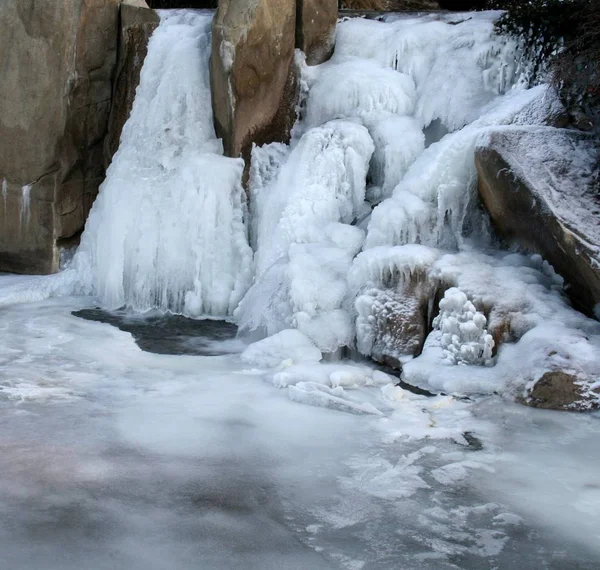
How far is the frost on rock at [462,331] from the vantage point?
538 cm

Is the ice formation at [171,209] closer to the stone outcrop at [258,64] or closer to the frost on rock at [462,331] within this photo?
the stone outcrop at [258,64]

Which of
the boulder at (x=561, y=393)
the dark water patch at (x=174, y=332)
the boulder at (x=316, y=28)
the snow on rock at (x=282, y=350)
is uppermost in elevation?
the boulder at (x=316, y=28)

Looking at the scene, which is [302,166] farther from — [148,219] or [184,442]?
[184,442]

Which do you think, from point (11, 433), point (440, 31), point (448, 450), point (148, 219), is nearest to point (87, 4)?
point (148, 219)

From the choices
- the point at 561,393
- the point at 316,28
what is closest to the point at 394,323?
the point at 561,393

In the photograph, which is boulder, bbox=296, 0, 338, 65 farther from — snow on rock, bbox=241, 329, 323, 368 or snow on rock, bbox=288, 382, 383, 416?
snow on rock, bbox=288, 382, 383, 416

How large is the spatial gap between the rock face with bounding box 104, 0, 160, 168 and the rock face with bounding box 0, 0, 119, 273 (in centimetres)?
11

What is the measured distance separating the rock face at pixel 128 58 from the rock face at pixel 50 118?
0.36 feet

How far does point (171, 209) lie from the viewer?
7.67 meters

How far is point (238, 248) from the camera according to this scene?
7488 mm

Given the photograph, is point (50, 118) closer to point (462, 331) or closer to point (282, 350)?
point (282, 350)

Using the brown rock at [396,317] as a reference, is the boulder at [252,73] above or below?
above

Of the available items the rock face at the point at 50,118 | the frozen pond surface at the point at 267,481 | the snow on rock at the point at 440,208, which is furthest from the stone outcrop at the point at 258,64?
the frozen pond surface at the point at 267,481

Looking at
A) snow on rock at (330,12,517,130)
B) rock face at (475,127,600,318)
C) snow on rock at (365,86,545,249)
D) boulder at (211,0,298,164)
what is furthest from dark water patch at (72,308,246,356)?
snow on rock at (330,12,517,130)
